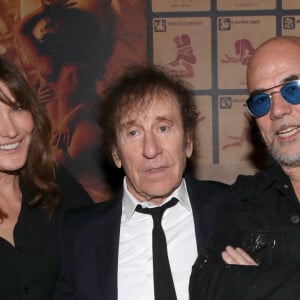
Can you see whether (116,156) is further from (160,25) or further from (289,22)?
(289,22)

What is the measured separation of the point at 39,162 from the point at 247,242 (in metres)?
1.16

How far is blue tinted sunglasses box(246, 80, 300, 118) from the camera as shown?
2.09 metres

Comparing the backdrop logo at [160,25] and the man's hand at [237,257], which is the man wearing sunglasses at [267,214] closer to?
the man's hand at [237,257]

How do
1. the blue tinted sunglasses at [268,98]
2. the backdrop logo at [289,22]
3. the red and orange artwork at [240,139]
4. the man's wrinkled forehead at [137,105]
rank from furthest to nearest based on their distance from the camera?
the red and orange artwork at [240,139], the backdrop logo at [289,22], the man's wrinkled forehead at [137,105], the blue tinted sunglasses at [268,98]

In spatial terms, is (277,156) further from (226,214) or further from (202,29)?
(202,29)

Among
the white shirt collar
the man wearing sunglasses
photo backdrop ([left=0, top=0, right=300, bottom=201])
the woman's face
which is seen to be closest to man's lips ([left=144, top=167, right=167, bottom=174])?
the white shirt collar

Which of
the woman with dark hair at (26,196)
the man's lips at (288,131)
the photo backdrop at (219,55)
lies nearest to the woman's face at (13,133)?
the woman with dark hair at (26,196)

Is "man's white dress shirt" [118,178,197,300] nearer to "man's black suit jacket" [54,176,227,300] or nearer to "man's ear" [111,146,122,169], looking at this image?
"man's black suit jacket" [54,176,227,300]

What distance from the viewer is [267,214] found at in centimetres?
199

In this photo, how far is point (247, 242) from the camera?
1991mm

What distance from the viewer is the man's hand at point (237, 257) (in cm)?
190

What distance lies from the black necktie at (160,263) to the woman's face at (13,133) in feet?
2.19

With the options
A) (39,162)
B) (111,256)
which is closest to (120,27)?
(39,162)

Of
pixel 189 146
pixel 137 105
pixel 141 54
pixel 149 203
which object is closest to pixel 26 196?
pixel 149 203
